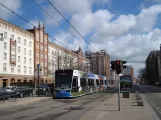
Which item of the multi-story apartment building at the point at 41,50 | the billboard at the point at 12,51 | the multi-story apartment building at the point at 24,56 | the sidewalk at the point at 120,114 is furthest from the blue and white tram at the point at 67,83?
the multi-story apartment building at the point at 41,50

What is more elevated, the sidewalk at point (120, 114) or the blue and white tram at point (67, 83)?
the blue and white tram at point (67, 83)

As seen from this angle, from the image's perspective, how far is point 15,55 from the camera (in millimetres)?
72062

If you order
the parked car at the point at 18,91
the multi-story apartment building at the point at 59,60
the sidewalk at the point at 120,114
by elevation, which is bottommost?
the sidewalk at the point at 120,114

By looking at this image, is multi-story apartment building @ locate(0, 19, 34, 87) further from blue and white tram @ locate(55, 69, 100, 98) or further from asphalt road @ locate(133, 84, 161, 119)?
blue and white tram @ locate(55, 69, 100, 98)

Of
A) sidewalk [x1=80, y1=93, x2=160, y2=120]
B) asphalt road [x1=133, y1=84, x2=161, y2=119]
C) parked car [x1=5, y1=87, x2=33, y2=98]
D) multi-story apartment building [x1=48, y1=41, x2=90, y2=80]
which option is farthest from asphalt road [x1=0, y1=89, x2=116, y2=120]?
multi-story apartment building [x1=48, y1=41, x2=90, y2=80]

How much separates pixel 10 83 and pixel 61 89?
39.4 meters

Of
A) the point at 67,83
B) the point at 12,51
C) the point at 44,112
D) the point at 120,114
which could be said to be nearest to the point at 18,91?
the point at 67,83

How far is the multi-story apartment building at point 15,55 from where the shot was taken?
2638 inches

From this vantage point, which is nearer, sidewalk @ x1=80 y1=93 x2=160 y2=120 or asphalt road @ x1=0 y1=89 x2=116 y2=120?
sidewalk @ x1=80 y1=93 x2=160 y2=120

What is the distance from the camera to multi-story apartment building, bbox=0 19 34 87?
220ft

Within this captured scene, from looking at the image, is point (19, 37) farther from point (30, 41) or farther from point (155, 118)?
point (155, 118)

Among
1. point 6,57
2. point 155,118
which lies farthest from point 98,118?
point 6,57

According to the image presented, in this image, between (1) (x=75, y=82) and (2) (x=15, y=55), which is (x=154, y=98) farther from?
(2) (x=15, y=55)

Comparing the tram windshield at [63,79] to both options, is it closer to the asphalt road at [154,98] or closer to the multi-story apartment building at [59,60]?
the asphalt road at [154,98]
